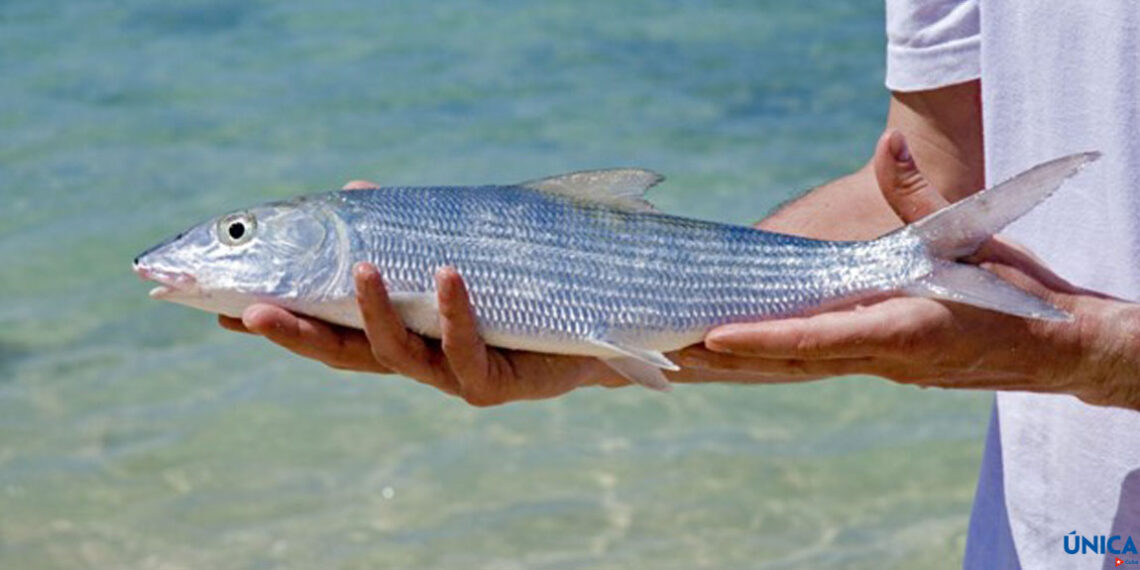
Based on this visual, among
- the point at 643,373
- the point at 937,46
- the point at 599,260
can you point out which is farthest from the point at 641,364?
the point at 937,46

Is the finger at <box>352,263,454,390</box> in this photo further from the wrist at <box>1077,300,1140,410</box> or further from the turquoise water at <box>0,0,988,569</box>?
the turquoise water at <box>0,0,988,569</box>

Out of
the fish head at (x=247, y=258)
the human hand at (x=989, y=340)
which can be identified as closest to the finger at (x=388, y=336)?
the fish head at (x=247, y=258)

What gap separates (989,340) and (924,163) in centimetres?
59

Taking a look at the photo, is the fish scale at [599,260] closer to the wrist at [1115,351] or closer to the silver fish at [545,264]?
the silver fish at [545,264]

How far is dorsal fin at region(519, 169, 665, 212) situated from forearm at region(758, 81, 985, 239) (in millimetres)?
372

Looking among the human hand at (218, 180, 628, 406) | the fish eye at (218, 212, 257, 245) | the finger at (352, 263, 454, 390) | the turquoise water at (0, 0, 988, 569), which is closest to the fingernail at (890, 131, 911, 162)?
the human hand at (218, 180, 628, 406)

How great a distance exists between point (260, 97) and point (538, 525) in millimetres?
5787

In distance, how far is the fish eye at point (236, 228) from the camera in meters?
2.95

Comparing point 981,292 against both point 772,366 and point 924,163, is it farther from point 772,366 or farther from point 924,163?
point 924,163

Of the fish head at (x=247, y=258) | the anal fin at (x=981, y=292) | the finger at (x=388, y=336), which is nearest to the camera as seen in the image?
the anal fin at (x=981, y=292)

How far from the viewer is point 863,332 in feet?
8.22

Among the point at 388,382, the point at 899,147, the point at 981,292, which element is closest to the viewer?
the point at 981,292

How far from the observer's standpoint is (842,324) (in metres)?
2.53

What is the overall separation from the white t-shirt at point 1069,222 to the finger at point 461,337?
86 centimetres
